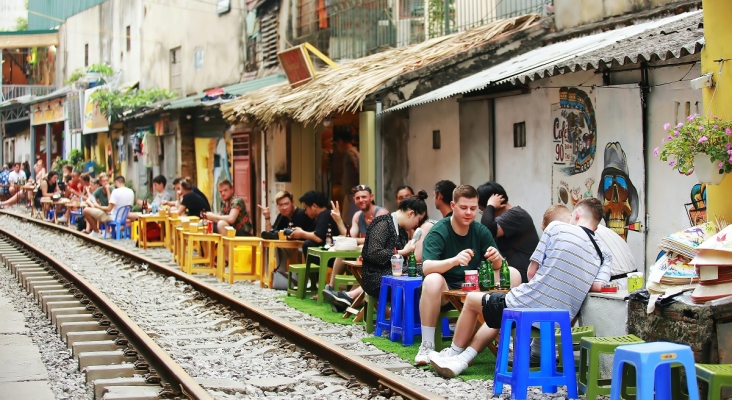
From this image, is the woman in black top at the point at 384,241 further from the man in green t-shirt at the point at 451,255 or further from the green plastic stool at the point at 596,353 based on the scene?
the green plastic stool at the point at 596,353

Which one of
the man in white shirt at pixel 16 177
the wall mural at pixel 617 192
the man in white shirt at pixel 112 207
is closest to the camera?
the wall mural at pixel 617 192

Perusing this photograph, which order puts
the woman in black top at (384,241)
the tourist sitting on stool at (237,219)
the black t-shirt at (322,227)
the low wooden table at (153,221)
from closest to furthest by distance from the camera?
the woman in black top at (384,241), the black t-shirt at (322,227), the tourist sitting on stool at (237,219), the low wooden table at (153,221)

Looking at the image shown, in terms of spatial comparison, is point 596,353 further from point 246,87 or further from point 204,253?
point 246,87

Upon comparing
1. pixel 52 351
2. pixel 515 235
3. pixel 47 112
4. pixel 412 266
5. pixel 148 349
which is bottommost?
pixel 52 351

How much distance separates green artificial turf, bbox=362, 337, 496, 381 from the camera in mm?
7793

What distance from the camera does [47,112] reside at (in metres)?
44.2

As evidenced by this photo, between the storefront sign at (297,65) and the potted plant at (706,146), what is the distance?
11.5 meters

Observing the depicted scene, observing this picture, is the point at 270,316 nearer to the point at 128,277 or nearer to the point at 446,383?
the point at 446,383

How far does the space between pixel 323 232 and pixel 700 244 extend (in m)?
6.94

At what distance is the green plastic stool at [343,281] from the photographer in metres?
11.8

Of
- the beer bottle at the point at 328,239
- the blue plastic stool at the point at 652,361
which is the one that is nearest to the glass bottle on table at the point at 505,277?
the blue plastic stool at the point at 652,361

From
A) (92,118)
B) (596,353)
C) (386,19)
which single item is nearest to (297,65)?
(386,19)

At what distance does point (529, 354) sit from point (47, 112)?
4053 centimetres

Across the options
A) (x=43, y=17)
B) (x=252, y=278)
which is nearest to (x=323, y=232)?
(x=252, y=278)
